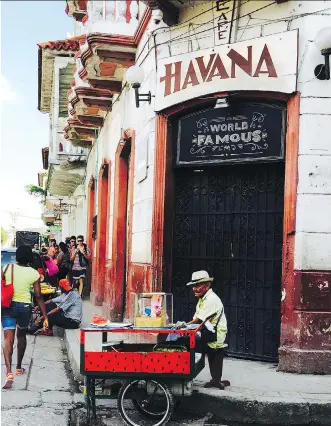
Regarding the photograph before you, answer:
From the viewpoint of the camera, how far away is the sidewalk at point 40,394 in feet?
19.1

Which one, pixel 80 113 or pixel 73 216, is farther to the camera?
pixel 73 216

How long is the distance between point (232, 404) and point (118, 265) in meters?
6.65

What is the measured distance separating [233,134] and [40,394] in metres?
4.16

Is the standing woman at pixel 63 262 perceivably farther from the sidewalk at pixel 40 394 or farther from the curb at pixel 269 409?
the curb at pixel 269 409

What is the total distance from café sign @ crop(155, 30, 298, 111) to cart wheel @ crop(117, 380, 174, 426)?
158 inches

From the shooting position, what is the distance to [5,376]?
7500 mm

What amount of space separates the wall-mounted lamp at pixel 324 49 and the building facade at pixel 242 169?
4cm

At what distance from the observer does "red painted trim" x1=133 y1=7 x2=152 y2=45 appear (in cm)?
937

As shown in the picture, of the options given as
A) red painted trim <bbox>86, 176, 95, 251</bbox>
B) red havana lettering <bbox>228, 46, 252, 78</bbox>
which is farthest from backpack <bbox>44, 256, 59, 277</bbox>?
red havana lettering <bbox>228, 46, 252, 78</bbox>

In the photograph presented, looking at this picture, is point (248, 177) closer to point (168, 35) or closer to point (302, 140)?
point (302, 140)

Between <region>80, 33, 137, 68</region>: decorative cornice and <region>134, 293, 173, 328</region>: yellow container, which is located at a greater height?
<region>80, 33, 137, 68</region>: decorative cornice

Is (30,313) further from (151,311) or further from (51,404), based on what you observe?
(151,311)

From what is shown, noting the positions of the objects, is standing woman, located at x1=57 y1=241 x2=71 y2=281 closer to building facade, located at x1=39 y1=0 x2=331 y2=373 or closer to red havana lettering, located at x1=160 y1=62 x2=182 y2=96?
building facade, located at x1=39 y1=0 x2=331 y2=373

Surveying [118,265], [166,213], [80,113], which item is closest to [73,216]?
[80,113]
